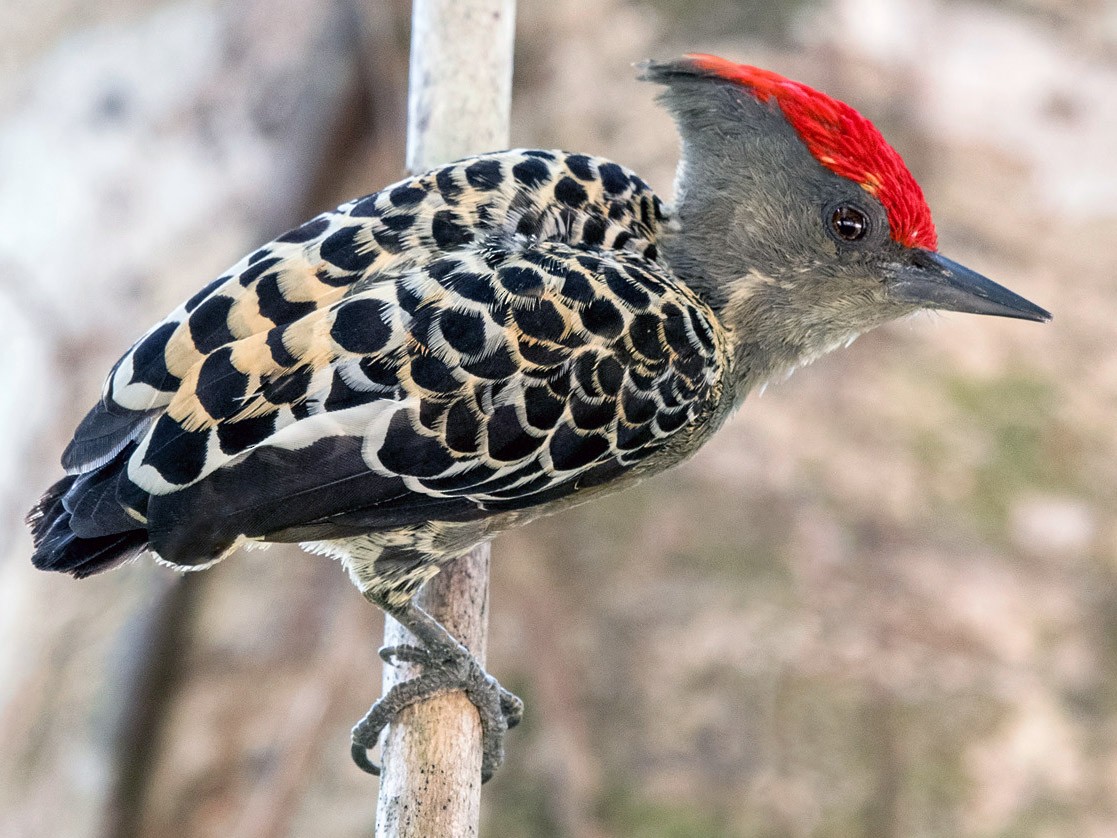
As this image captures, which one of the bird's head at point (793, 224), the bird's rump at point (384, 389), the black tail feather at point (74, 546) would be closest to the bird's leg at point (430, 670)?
the bird's rump at point (384, 389)

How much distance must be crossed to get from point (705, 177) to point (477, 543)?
3.34 feet

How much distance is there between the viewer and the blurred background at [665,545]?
14.4ft

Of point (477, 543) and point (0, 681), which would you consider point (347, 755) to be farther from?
point (477, 543)

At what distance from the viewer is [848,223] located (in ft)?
9.26

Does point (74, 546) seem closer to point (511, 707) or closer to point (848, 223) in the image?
point (511, 707)

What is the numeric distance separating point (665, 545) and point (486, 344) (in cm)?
249

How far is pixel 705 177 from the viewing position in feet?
9.80

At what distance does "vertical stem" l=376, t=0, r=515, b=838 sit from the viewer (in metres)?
2.45

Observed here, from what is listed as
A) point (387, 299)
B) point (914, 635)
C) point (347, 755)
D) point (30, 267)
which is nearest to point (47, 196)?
point (30, 267)

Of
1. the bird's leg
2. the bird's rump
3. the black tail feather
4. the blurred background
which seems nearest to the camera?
the bird's rump

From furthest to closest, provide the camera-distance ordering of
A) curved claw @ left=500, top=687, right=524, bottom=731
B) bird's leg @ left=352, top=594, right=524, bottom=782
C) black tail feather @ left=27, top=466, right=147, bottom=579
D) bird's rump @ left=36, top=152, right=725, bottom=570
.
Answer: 1. curved claw @ left=500, top=687, right=524, bottom=731
2. bird's leg @ left=352, top=594, right=524, bottom=782
3. black tail feather @ left=27, top=466, right=147, bottom=579
4. bird's rump @ left=36, top=152, right=725, bottom=570

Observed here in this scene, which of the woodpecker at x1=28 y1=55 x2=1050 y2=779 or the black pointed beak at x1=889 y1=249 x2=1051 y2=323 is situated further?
the black pointed beak at x1=889 y1=249 x2=1051 y2=323

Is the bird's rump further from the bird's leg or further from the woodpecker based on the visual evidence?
the bird's leg

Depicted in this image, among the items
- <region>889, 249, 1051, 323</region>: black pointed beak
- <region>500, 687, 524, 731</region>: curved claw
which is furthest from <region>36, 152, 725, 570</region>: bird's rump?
<region>500, 687, 524, 731</region>: curved claw
